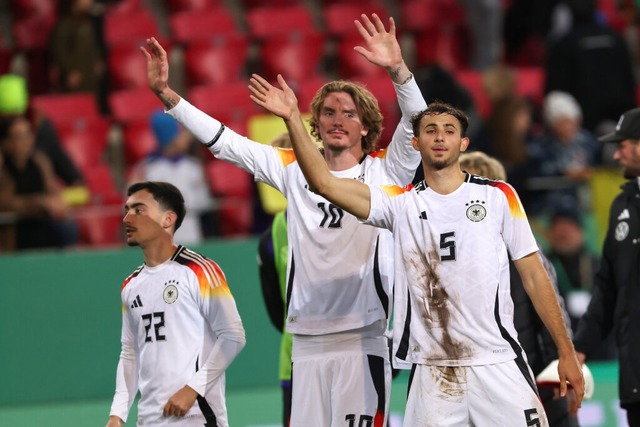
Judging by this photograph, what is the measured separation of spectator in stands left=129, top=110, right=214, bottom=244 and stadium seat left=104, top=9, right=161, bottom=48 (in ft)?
9.19

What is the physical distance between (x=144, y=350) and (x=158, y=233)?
0.62 m

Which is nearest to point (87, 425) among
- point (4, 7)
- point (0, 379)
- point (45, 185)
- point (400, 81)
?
point (0, 379)

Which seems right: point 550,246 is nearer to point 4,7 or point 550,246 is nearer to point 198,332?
point 198,332

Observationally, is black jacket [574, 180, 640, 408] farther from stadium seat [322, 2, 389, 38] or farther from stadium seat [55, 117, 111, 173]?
stadium seat [322, 2, 389, 38]

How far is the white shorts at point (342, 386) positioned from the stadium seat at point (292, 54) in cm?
903

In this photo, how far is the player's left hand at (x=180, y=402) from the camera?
668cm

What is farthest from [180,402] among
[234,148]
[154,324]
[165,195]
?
[234,148]

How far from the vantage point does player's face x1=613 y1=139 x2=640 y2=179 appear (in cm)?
771

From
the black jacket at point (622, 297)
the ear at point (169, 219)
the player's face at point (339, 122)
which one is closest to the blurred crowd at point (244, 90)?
the black jacket at point (622, 297)

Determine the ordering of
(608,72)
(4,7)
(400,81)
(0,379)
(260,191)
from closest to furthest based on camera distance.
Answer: (400,81) < (0,379) < (260,191) < (608,72) < (4,7)

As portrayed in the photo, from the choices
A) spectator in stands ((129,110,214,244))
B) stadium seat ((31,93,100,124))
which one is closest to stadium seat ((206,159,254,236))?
spectator in stands ((129,110,214,244))

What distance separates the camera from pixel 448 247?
636cm

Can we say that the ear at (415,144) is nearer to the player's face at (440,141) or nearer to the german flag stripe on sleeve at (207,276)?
the player's face at (440,141)

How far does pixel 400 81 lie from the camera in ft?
22.6
